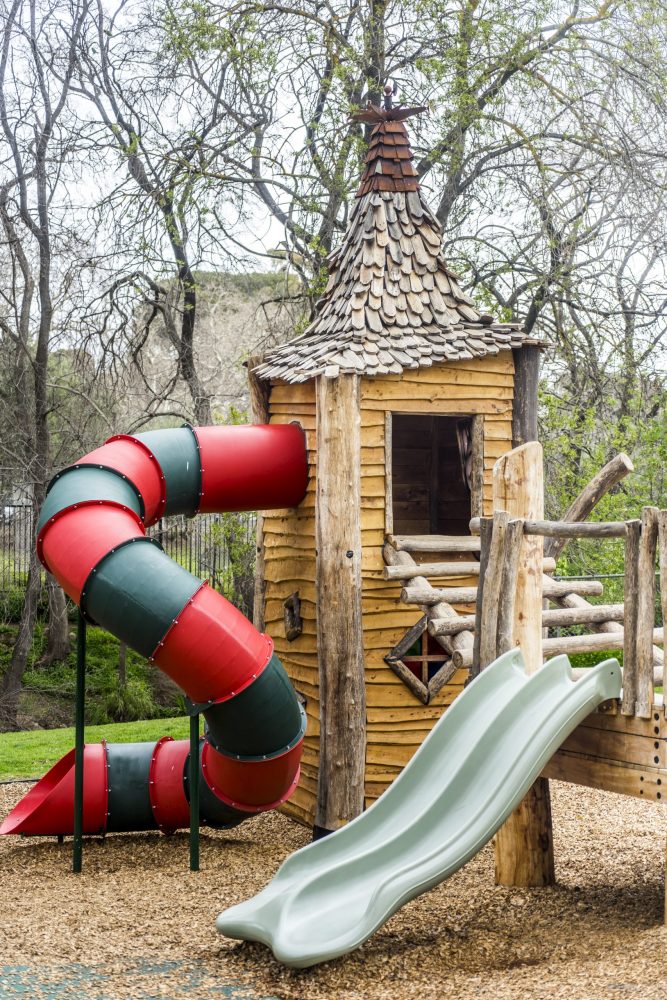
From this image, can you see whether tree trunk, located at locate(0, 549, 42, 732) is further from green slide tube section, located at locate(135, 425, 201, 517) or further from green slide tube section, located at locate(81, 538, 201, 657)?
green slide tube section, located at locate(81, 538, 201, 657)

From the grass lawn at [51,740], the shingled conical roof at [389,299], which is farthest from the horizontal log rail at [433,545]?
the grass lawn at [51,740]

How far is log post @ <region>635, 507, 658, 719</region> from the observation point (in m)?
5.16

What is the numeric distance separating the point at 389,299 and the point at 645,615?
4.33m

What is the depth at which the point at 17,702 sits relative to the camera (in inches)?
609

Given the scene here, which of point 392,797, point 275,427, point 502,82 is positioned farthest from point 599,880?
point 502,82

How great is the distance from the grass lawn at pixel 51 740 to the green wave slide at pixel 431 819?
20.3 feet

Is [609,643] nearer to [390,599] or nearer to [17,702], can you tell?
[390,599]

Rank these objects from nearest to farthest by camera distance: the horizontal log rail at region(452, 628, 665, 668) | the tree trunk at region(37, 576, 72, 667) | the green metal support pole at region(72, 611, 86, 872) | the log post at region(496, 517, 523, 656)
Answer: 1. the log post at region(496, 517, 523, 656)
2. the horizontal log rail at region(452, 628, 665, 668)
3. the green metal support pole at region(72, 611, 86, 872)
4. the tree trunk at region(37, 576, 72, 667)

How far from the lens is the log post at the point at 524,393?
8.85 meters

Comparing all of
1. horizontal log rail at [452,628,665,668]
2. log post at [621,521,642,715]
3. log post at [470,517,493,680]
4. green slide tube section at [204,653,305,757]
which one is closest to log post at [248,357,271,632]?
green slide tube section at [204,653,305,757]

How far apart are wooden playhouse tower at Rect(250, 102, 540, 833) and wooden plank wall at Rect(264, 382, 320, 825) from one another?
0.02 metres

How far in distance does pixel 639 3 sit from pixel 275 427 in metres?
8.44

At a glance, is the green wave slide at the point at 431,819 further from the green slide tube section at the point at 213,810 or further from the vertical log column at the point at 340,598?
the vertical log column at the point at 340,598

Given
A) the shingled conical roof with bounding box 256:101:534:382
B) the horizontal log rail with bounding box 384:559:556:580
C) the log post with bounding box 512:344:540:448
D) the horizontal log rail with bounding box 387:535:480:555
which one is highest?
the shingled conical roof with bounding box 256:101:534:382
